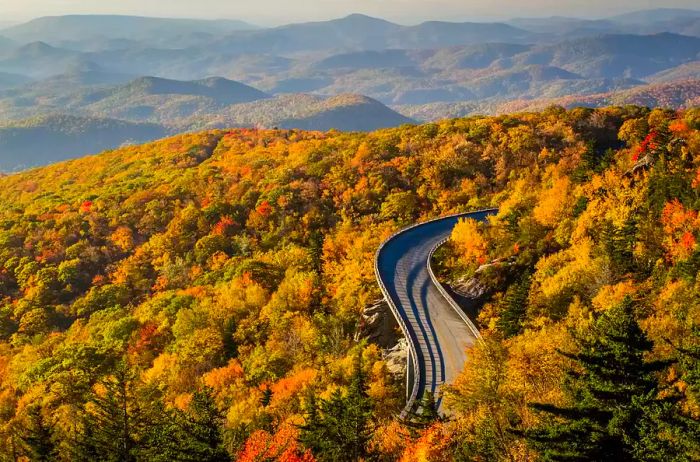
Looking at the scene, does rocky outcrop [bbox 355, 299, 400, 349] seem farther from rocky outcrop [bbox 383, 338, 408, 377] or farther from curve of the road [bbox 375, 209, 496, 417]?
curve of the road [bbox 375, 209, 496, 417]

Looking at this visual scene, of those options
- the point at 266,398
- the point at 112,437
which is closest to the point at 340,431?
the point at 112,437

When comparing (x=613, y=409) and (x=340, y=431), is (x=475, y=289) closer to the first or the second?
(x=340, y=431)

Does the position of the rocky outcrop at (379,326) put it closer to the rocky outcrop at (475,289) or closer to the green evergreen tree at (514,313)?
the rocky outcrop at (475,289)

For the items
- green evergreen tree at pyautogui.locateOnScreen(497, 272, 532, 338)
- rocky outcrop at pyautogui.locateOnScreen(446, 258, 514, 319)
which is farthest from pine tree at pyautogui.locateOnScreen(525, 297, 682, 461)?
rocky outcrop at pyautogui.locateOnScreen(446, 258, 514, 319)

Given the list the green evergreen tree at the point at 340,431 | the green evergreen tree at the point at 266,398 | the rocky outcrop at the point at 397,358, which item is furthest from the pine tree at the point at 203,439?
the rocky outcrop at the point at 397,358

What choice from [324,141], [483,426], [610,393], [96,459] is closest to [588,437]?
[610,393]
